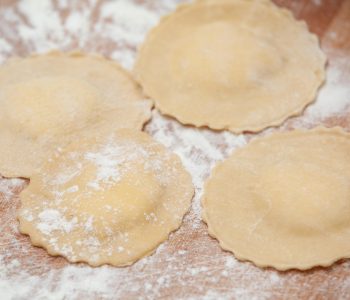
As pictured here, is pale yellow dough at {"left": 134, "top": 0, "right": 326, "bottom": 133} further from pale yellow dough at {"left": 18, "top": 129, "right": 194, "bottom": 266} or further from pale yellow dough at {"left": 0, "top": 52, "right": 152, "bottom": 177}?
pale yellow dough at {"left": 18, "top": 129, "right": 194, "bottom": 266}

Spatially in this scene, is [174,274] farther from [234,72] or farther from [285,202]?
[234,72]

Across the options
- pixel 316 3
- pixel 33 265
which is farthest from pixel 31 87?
pixel 316 3

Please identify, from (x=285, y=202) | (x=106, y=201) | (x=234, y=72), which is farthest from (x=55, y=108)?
(x=285, y=202)

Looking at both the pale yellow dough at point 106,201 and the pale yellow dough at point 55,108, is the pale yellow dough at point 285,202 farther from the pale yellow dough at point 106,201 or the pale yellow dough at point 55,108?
the pale yellow dough at point 55,108

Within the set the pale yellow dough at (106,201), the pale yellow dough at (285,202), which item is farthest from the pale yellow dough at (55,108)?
Answer: the pale yellow dough at (285,202)

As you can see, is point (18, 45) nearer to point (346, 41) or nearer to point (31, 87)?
point (31, 87)

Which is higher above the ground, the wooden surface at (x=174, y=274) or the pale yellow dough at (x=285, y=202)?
the pale yellow dough at (x=285, y=202)

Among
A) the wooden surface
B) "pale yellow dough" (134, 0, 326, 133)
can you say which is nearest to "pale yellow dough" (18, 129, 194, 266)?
the wooden surface
